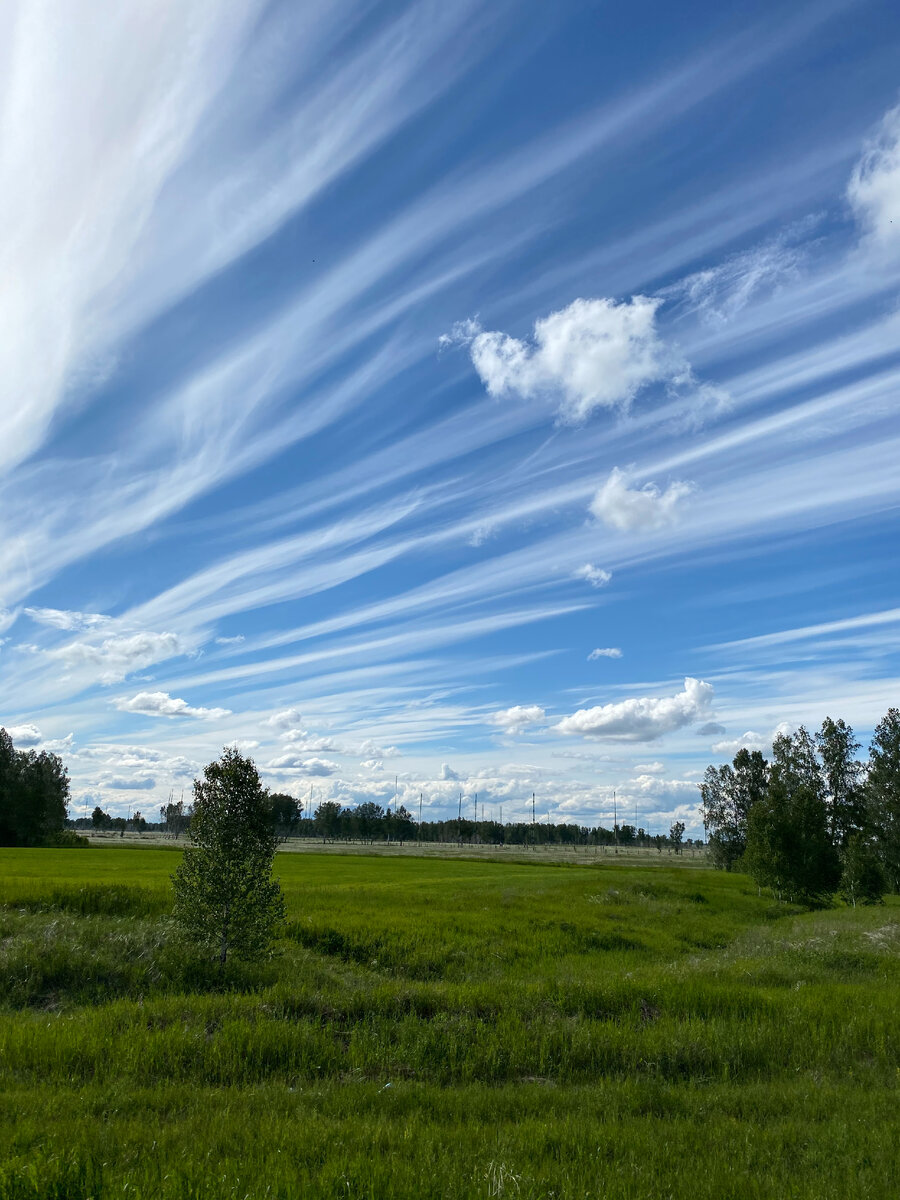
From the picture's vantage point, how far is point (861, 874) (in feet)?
175

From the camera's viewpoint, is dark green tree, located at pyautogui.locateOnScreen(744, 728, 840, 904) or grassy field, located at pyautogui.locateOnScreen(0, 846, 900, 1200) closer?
grassy field, located at pyautogui.locateOnScreen(0, 846, 900, 1200)

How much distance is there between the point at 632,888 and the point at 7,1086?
50.3 m

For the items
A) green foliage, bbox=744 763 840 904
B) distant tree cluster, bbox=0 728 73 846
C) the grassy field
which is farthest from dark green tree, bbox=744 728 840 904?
distant tree cluster, bbox=0 728 73 846

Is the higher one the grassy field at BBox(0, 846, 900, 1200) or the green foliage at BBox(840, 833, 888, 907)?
the grassy field at BBox(0, 846, 900, 1200)

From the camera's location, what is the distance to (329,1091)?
1066cm

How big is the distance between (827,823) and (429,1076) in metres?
60.8

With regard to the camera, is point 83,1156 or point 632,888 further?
point 632,888

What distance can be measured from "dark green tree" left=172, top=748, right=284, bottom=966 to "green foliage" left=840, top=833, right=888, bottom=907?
4907 cm

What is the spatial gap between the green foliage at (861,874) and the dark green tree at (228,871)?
49074mm

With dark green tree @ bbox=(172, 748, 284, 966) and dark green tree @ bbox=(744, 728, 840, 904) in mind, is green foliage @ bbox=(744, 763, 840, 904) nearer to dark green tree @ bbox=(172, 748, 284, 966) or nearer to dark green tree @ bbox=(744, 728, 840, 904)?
dark green tree @ bbox=(744, 728, 840, 904)

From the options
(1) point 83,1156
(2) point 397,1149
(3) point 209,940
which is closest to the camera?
(1) point 83,1156

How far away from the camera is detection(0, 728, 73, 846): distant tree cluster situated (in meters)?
105

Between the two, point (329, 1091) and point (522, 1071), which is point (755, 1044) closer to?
point (522, 1071)

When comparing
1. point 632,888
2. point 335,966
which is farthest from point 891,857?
point 335,966
